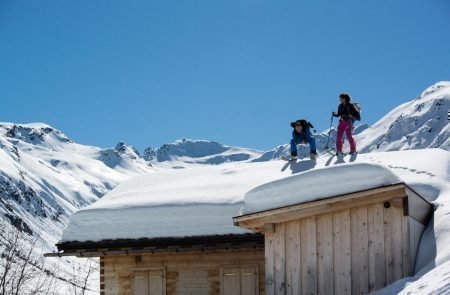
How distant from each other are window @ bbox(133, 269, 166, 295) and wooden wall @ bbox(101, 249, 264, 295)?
6 cm

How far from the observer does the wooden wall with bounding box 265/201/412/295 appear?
376 inches

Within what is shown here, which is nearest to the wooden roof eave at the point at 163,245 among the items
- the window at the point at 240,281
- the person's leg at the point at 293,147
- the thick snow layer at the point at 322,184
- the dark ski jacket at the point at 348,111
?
the window at the point at 240,281

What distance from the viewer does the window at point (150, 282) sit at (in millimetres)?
13742

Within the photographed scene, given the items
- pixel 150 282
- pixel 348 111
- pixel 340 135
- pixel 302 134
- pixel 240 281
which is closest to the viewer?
pixel 240 281

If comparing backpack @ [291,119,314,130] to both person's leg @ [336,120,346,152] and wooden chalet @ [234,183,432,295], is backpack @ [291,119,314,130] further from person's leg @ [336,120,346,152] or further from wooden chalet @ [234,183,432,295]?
wooden chalet @ [234,183,432,295]

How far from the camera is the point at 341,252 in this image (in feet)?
32.1

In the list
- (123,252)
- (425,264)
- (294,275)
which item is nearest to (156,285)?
(123,252)

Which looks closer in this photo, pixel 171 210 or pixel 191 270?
pixel 171 210

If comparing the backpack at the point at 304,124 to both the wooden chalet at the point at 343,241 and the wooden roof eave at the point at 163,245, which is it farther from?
the wooden chalet at the point at 343,241

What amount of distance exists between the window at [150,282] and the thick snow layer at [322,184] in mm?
4187

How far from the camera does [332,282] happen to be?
9805 mm

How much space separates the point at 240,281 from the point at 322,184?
4.27 meters

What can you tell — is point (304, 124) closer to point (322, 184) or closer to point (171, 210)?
point (171, 210)

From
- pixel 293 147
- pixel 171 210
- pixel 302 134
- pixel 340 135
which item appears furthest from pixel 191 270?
pixel 340 135
